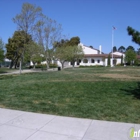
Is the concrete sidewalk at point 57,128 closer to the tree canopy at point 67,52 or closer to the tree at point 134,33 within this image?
the tree at point 134,33

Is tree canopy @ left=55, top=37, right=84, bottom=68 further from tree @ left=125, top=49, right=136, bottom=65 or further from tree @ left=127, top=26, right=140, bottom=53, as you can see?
tree @ left=127, top=26, right=140, bottom=53

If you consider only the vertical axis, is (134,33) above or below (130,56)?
below

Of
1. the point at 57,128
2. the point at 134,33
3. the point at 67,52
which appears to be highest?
the point at 67,52

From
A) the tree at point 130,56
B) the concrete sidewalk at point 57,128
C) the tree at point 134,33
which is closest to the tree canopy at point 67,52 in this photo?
the tree at point 130,56

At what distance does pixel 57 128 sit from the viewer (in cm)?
452

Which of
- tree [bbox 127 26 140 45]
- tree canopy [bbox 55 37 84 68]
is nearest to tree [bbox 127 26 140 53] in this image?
tree [bbox 127 26 140 45]

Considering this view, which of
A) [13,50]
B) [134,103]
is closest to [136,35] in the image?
[134,103]

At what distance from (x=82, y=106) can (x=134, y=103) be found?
6.63 ft

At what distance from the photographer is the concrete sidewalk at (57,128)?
13.3 ft

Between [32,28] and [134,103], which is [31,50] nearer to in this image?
[32,28]

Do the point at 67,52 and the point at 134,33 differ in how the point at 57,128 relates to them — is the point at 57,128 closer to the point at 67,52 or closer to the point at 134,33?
the point at 134,33

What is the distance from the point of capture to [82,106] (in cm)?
673

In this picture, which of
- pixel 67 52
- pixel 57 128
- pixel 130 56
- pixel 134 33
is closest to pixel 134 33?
pixel 134 33

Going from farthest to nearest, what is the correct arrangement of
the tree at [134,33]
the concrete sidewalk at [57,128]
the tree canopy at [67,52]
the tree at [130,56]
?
the tree at [130,56]
the tree canopy at [67,52]
the tree at [134,33]
the concrete sidewalk at [57,128]
